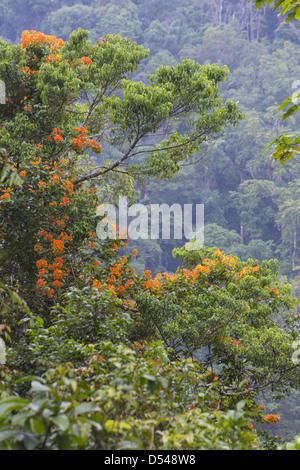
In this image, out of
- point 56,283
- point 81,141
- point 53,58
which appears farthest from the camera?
point 53,58

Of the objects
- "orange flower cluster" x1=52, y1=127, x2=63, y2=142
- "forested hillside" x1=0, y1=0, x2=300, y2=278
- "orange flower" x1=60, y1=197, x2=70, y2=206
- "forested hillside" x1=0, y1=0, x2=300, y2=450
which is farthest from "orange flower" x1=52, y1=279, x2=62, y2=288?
"forested hillside" x1=0, y1=0, x2=300, y2=278

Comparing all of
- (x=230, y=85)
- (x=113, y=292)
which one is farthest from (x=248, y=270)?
(x=230, y=85)

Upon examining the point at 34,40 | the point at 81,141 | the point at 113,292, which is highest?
the point at 34,40

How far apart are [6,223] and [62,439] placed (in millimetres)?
3481

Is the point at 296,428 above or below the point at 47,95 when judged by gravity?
below

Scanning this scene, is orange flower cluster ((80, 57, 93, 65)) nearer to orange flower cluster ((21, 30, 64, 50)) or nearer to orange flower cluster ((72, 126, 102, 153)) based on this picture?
orange flower cluster ((21, 30, 64, 50))

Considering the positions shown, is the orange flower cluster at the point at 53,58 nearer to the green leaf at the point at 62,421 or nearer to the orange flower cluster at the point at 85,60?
the orange flower cluster at the point at 85,60

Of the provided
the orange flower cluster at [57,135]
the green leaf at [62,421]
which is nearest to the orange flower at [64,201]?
the orange flower cluster at [57,135]

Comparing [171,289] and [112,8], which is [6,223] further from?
[112,8]

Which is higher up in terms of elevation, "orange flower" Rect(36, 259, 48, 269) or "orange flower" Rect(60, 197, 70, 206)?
"orange flower" Rect(60, 197, 70, 206)

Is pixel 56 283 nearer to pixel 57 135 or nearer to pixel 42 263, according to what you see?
pixel 42 263
